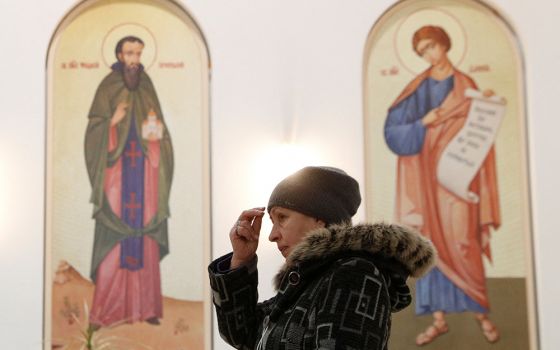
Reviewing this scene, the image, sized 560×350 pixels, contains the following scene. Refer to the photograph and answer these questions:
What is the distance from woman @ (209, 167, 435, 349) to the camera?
1.74 m

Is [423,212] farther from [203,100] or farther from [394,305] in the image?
[394,305]

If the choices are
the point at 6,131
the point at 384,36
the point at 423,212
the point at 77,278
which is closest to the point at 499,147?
the point at 423,212

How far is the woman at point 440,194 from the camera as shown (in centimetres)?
531

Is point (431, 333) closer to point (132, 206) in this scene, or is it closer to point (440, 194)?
point (440, 194)

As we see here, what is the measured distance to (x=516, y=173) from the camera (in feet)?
17.7

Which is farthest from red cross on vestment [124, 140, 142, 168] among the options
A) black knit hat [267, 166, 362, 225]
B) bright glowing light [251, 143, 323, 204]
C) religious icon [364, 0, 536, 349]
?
black knit hat [267, 166, 362, 225]

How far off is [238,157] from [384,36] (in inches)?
53.0

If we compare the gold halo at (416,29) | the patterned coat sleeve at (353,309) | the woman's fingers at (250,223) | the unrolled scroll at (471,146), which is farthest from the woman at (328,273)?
the gold halo at (416,29)

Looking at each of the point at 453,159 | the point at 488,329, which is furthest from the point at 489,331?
the point at 453,159

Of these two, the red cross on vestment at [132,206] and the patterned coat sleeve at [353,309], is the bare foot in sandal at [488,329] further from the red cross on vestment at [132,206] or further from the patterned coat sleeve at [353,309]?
the patterned coat sleeve at [353,309]

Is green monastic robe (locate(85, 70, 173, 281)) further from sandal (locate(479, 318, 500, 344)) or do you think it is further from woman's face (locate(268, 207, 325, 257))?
woman's face (locate(268, 207, 325, 257))

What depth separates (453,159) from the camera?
17.9 feet

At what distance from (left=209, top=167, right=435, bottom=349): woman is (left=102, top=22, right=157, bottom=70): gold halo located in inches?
138

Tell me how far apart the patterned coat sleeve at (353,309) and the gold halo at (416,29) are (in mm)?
3893
